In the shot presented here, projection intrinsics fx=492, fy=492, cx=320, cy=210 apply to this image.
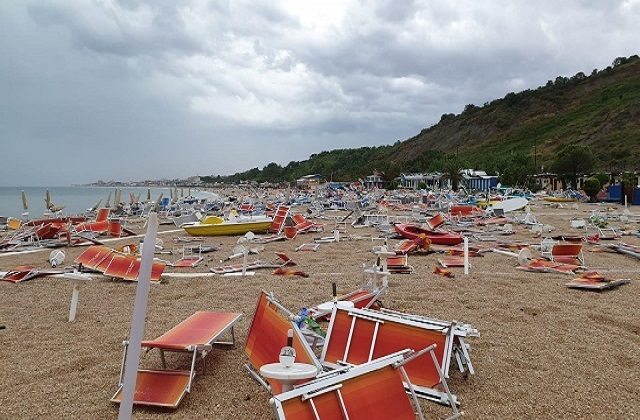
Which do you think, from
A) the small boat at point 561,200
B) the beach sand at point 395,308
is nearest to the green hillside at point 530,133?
the small boat at point 561,200

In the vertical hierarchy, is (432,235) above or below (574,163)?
below

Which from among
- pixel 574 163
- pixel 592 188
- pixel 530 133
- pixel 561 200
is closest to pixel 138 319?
pixel 592 188

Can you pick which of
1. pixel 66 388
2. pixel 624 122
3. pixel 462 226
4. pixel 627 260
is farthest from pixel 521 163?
pixel 66 388

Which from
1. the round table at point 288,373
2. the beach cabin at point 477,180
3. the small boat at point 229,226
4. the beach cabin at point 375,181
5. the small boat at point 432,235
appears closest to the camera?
the round table at point 288,373

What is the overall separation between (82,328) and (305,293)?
10.7ft

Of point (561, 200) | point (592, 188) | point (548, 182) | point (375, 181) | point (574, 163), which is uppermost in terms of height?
point (574, 163)

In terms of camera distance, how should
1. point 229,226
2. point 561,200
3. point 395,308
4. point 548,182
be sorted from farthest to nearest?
1. point 548,182
2. point 561,200
3. point 229,226
4. point 395,308

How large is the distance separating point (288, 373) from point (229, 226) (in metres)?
15.5

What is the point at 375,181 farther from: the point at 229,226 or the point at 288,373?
the point at 288,373

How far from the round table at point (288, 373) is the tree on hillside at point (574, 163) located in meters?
58.7

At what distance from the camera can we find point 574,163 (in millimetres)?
56250

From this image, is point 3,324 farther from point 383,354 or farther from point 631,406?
point 631,406

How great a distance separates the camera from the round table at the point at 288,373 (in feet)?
10.2

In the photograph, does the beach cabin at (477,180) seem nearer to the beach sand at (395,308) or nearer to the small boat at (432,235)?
the small boat at (432,235)
